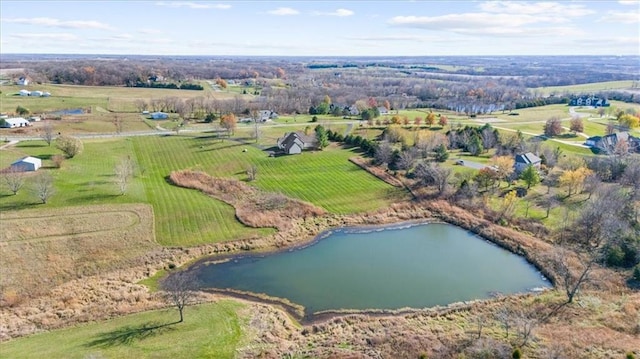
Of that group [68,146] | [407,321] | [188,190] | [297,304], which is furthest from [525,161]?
[68,146]

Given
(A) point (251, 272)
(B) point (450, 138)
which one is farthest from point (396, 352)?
(B) point (450, 138)

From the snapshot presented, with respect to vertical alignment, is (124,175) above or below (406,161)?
below

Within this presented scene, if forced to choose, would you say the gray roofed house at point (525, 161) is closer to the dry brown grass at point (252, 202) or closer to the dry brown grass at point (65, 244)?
the dry brown grass at point (252, 202)

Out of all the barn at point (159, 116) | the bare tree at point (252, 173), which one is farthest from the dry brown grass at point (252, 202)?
the barn at point (159, 116)

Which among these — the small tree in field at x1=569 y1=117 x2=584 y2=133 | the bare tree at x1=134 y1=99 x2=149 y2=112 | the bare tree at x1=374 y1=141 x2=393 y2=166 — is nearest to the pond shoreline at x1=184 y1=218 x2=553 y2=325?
the bare tree at x1=374 y1=141 x2=393 y2=166

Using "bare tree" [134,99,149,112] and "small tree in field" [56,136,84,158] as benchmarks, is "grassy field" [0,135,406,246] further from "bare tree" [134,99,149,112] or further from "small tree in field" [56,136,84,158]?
"bare tree" [134,99,149,112]

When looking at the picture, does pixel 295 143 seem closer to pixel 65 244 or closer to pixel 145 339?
pixel 65 244
